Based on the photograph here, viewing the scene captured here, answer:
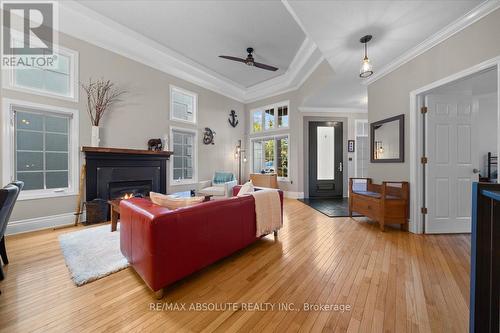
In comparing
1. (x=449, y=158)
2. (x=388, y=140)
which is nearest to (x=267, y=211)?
(x=388, y=140)

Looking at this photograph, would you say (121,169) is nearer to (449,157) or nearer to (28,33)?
(28,33)

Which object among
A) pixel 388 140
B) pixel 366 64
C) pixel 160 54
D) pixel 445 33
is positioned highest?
pixel 160 54

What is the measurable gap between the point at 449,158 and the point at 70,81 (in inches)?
257

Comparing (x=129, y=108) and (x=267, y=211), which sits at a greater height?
(x=129, y=108)

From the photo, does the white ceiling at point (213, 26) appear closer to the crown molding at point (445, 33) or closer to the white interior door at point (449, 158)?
the crown molding at point (445, 33)

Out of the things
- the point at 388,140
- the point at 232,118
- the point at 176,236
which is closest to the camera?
the point at 176,236

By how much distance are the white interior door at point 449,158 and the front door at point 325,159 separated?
3.17 m

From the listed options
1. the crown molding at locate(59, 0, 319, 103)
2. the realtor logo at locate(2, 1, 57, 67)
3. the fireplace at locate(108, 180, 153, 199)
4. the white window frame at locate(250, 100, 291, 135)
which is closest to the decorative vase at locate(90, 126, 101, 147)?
the fireplace at locate(108, 180, 153, 199)

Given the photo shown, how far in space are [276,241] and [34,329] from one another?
7.73ft

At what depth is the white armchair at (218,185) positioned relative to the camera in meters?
4.99

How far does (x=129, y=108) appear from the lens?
13.5ft

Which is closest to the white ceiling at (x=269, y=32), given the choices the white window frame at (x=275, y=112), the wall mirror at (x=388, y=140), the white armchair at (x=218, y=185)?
the white window frame at (x=275, y=112)

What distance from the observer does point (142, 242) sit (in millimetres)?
1619

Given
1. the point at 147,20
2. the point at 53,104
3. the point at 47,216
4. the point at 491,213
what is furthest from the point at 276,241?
the point at 147,20
